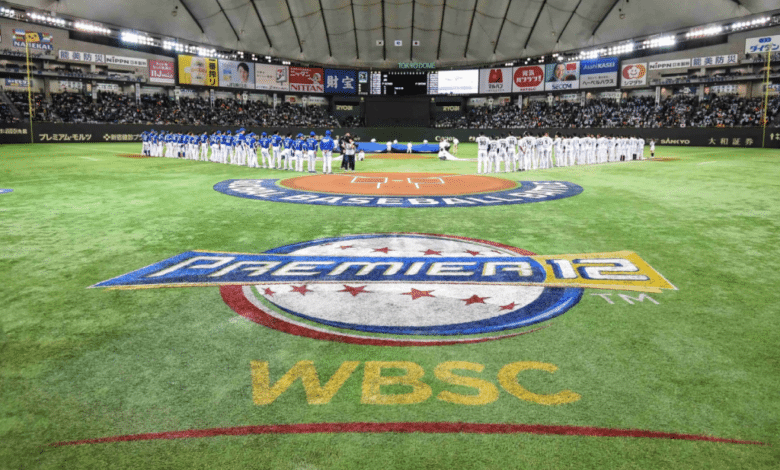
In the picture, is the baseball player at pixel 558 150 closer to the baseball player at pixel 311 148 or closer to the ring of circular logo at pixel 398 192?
the ring of circular logo at pixel 398 192

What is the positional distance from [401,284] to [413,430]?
11.0 feet

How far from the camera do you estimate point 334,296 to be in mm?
6266

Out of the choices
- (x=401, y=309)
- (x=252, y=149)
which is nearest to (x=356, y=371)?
(x=401, y=309)

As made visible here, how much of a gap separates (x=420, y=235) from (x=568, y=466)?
682cm

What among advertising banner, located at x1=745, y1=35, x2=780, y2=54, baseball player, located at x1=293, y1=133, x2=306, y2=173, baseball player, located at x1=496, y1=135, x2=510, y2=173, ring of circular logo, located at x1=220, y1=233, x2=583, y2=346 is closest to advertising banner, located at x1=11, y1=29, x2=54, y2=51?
baseball player, located at x1=293, y1=133, x2=306, y2=173

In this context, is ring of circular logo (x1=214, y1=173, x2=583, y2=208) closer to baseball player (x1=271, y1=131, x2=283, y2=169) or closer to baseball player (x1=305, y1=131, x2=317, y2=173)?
baseball player (x1=305, y1=131, x2=317, y2=173)

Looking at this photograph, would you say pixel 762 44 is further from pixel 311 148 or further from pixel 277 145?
pixel 277 145

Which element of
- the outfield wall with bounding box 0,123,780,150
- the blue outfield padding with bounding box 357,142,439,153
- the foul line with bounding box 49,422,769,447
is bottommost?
the foul line with bounding box 49,422,769,447

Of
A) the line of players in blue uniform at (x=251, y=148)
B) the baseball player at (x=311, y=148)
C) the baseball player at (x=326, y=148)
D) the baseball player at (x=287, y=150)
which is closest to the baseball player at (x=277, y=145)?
the line of players in blue uniform at (x=251, y=148)

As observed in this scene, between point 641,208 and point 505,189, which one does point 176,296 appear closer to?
point 641,208

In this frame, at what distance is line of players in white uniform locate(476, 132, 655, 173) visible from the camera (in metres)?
23.7

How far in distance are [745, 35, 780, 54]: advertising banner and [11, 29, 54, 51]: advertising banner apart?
67620 mm

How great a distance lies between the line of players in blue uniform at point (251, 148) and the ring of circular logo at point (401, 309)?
54.0 ft

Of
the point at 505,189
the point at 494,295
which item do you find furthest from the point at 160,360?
the point at 505,189
